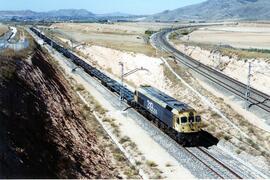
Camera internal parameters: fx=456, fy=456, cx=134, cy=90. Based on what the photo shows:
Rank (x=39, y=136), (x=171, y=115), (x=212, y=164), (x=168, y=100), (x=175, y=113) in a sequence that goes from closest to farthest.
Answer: (x=39, y=136)
(x=212, y=164)
(x=175, y=113)
(x=171, y=115)
(x=168, y=100)

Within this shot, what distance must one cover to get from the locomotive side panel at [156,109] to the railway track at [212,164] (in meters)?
2.38

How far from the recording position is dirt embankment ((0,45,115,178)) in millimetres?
28531

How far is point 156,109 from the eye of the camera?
49125 millimetres

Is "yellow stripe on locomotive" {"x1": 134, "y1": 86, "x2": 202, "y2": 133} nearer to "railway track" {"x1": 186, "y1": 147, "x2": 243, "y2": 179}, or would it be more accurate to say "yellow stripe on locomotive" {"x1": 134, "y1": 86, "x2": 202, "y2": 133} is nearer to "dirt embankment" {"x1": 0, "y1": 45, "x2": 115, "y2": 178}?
"railway track" {"x1": 186, "y1": 147, "x2": 243, "y2": 179}

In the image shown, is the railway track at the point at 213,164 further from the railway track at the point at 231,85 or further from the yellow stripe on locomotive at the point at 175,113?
the railway track at the point at 231,85

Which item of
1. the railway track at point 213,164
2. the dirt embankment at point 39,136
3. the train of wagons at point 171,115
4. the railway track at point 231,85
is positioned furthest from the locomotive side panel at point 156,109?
the railway track at point 231,85

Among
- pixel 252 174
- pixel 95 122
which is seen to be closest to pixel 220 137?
pixel 252 174

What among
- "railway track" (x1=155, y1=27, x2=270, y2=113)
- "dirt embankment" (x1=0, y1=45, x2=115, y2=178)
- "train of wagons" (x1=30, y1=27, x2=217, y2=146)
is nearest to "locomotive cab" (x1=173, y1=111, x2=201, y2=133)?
"train of wagons" (x1=30, y1=27, x2=217, y2=146)

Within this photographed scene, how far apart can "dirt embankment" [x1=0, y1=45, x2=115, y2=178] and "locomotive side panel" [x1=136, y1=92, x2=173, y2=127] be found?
24.0 ft

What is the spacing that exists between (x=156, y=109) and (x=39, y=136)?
57.9ft

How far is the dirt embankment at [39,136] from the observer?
2853cm

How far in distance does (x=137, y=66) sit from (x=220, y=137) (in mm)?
45682

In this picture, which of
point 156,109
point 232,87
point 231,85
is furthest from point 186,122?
point 231,85

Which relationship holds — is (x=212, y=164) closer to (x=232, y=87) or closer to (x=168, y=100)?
(x=168, y=100)
